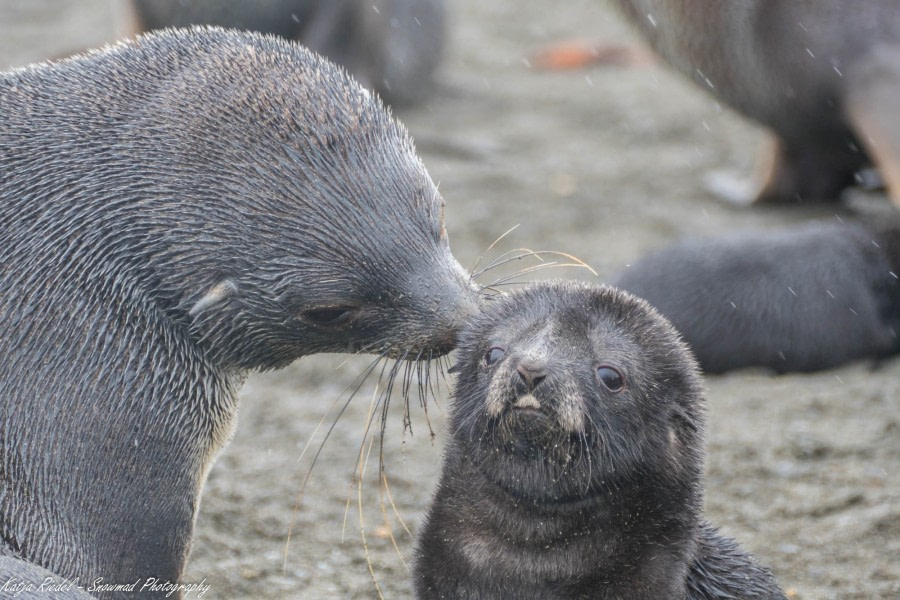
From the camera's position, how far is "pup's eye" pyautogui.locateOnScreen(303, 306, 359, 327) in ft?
12.5

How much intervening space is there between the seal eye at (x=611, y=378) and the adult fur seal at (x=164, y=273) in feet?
1.42

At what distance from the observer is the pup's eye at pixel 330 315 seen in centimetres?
381

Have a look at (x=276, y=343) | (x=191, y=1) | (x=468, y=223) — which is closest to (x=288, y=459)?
(x=276, y=343)

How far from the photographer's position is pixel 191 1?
26.9 ft

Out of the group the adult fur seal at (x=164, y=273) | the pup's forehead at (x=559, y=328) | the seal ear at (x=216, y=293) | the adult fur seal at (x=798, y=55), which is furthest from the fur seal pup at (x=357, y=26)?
the pup's forehead at (x=559, y=328)

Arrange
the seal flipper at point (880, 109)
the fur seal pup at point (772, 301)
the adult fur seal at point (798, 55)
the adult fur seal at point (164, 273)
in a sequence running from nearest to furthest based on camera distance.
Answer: the adult fur seal at point (164, 273)
the fur seal pup at point (772, 301)
the seal flipper at point (880, 109)
the adult fur seal at point (798, 55)

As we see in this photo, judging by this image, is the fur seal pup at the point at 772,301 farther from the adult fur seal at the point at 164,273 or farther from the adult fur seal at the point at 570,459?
the adult fur seal at the point at 164,273

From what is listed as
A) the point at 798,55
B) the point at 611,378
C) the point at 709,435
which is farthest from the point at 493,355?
the point at 798,55

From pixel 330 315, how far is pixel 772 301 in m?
2.83

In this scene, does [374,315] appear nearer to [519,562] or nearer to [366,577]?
[519,562]

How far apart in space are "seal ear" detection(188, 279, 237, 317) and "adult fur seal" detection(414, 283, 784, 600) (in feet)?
2.22

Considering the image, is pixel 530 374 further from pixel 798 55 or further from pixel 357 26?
pixel 357 26

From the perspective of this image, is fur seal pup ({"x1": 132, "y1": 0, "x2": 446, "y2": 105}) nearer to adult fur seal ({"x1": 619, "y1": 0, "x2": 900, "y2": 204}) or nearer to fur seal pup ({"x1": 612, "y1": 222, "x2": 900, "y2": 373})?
adult fur seal ({"x1": 619, "y1": 0, "x2": 900, "y2": 204})

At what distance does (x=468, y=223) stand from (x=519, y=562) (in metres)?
4.09
